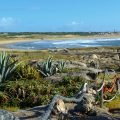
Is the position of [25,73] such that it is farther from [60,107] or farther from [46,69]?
[60,107]

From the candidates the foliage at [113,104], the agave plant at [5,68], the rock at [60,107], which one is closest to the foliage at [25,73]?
the agave plant at [5,68]

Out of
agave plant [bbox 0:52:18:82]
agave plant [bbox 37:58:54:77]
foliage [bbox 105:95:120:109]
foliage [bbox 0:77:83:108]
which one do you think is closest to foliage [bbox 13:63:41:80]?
agave plant [bbox 0:52:18:82]

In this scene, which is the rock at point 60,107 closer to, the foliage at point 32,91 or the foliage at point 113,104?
the foliage at point 113,104

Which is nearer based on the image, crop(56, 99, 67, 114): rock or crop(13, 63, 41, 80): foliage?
crop(56, 99, 67, 114): rock

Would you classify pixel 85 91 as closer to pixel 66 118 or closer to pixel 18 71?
pixel 66 118

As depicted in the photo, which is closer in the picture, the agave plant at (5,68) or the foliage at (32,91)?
the foliage at (32,91)

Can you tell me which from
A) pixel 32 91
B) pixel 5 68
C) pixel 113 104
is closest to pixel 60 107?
pixel 113 104

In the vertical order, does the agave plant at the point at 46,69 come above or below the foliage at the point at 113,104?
above

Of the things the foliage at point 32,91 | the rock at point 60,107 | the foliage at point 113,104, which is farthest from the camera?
the foliage at point 32,91

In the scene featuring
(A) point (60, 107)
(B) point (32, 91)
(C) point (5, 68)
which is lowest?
(B) point (32, 91)

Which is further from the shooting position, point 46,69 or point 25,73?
point 46,69

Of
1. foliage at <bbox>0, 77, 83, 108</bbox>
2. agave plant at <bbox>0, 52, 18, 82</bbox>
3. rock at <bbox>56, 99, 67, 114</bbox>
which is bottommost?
foliage at <bbox>0, 77, 83, 108</bbox>

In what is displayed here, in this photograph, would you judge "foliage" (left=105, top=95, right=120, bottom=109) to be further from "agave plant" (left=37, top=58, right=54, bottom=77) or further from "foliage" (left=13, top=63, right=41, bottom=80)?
"agave plant" (left=37, top=58, right=54, bottom=77)

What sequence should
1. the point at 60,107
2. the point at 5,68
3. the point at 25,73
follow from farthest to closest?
the point at 25,73, the point at 5,68, the point at 60,107
